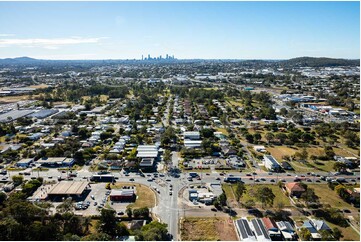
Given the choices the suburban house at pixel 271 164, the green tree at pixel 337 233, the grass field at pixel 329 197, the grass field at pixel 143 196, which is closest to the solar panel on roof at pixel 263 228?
the green tree at pixel 337 233

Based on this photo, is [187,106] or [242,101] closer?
[187,106]

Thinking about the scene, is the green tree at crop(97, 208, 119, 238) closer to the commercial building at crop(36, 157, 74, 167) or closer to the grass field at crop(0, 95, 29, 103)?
the commercial building at crop(36, 157, 74, 167)

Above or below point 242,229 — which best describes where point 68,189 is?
above

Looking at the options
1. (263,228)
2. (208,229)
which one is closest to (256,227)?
(263,228)

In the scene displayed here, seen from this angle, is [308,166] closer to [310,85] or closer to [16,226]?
[16,226]

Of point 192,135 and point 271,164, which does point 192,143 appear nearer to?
point 192,135

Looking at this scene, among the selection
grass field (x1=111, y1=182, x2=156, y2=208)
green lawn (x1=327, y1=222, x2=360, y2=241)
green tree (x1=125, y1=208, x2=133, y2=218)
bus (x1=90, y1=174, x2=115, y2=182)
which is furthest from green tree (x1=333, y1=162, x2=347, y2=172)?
bus (x1=90, y1=174, x2=115, y2=182)

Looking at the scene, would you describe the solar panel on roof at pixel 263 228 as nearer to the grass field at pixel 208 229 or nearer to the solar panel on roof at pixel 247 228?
the solar panel on roof at pixel 247 228

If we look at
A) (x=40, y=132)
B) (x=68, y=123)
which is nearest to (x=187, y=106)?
(x=68, y=123)
